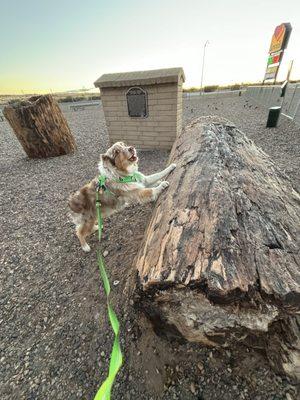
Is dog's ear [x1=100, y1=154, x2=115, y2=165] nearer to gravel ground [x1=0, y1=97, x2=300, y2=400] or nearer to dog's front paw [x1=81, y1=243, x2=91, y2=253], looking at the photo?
gravel ground [x1=0, y1=97, x2=300, y2=400]

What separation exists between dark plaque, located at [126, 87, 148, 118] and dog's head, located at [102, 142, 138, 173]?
15.3 ft

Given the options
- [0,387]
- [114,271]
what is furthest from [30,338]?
[114,271]

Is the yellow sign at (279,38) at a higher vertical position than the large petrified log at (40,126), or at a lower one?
higher

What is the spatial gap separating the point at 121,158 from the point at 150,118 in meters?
4.84

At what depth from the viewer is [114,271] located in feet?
9.21

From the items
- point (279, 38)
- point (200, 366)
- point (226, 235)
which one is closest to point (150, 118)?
point (226, 235)

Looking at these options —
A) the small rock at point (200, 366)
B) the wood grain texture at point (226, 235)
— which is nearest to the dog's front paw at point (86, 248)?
the wood grain texture at point (226, 235)

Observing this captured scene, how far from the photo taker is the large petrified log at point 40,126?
6.68 metres

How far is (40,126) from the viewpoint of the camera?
6988mm

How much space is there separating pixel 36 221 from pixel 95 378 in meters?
3.26

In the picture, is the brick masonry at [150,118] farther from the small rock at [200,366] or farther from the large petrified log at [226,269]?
the small rock at [200,366]

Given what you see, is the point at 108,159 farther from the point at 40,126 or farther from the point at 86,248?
the point at 40,126

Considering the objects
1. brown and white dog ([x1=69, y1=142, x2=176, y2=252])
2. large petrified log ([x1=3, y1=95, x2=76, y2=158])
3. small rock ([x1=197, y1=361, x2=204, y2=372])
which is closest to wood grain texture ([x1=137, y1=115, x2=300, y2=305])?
brown and white dog ([x1=69, y1=142, x2=176, y2=252])

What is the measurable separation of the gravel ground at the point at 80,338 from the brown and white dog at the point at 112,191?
2.00 ft
